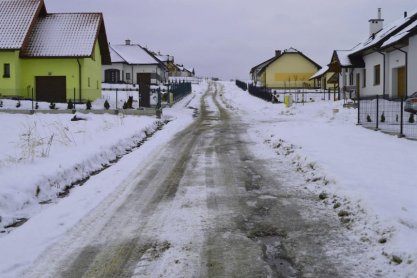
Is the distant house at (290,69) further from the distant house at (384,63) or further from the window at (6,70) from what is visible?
the window at (6,70)

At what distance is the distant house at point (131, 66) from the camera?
5988cm

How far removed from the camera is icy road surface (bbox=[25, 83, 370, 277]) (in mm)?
4711

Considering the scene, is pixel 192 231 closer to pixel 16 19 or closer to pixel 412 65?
pixel 412 65

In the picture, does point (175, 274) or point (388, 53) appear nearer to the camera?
point (175, 274)

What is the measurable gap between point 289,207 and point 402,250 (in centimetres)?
238

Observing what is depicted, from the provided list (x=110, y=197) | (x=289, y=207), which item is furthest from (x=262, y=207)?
(x=110, y=197)

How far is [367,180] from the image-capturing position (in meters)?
7.82

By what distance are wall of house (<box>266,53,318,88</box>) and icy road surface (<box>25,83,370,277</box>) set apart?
60624 mm

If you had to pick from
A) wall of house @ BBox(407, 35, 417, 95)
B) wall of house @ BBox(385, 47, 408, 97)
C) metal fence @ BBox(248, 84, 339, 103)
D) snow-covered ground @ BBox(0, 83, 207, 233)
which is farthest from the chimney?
snow-covered ground @ BBox(0, 83, 207, 233)

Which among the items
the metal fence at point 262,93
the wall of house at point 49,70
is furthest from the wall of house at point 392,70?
the wall of house at point 49,70

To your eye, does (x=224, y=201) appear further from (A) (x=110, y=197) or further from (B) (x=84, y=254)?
(B) (x=84, y=254)

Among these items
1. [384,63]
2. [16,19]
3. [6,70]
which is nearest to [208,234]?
[384,63]

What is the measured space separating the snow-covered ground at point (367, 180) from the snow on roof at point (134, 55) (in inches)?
1949

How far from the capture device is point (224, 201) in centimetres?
740
